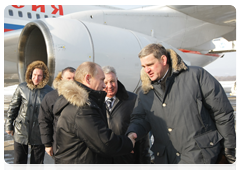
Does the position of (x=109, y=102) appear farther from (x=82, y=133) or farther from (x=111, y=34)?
(x=111, y=34)

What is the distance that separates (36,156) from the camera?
9.55 feet

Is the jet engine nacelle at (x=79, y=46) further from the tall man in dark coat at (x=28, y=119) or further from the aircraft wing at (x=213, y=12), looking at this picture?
the aircraft wing at (x=213, y=12)

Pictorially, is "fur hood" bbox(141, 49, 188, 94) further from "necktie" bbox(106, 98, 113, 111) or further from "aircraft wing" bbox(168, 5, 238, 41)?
"aircraft wing" bbox(168, 5, 238, 41)

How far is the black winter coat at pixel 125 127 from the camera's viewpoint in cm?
220

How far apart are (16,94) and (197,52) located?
23.6 feet

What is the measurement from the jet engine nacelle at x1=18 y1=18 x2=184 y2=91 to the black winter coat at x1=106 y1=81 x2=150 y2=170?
1.96 metres

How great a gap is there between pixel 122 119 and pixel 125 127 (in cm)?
8

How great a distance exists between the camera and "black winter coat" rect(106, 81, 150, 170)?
2199mm

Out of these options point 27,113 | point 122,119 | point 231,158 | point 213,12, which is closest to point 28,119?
point 27,113

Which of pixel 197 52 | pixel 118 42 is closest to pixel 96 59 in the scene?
pixel 118 42

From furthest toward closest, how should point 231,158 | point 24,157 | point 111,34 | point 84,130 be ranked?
point 111,34
point 24,157
point 231,158
point 84,130

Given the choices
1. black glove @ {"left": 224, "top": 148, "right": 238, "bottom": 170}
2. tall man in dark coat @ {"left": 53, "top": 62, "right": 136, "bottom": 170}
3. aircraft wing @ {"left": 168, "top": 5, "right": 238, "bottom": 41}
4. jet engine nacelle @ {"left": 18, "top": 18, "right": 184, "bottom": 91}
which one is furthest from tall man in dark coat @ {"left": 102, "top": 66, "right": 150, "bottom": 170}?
aircraft wing @ {"left": 168, "top": 5, "right": 238, "bottom": 41}

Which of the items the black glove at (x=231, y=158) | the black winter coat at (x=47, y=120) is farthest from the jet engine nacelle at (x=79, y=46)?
the black glove at (x=231, y=158)

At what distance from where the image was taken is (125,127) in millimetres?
2227
